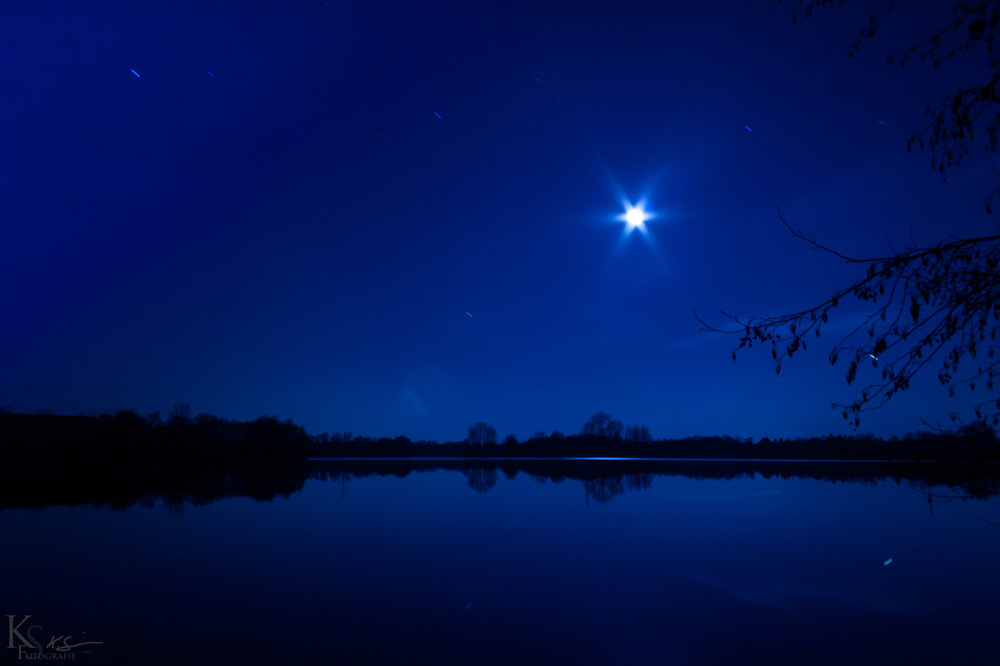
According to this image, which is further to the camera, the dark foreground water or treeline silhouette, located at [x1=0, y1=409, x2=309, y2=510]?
treeline silhouette, located at [x1=0, y1=409, x2=309, y2=510]

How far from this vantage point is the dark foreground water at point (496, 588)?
9.55 m

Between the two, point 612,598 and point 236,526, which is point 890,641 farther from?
point 236,526

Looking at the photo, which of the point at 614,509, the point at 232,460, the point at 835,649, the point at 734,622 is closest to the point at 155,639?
the point at 734,622

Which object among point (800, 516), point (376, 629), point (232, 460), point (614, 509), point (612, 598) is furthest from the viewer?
point (232, 460)

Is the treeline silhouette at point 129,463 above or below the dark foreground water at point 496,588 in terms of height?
above

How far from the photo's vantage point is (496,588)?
43.8ft

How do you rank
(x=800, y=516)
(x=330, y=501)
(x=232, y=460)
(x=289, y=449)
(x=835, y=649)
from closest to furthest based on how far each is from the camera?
(x=835, y=649) < (x=800, y=516) < (x=330, y=501) < (x=232, y=460) < (x=289, y=449)

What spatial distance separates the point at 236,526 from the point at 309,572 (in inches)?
351

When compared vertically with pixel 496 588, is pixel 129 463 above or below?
above

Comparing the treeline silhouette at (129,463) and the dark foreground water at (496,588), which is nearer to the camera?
the dark foreground water at (496,588)

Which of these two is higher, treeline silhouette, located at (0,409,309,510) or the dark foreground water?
treeline silhouette, located at (0,409,309,510)

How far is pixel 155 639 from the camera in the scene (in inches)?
387

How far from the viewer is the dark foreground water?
31.3 feet

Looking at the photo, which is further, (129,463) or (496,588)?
(129,463)
